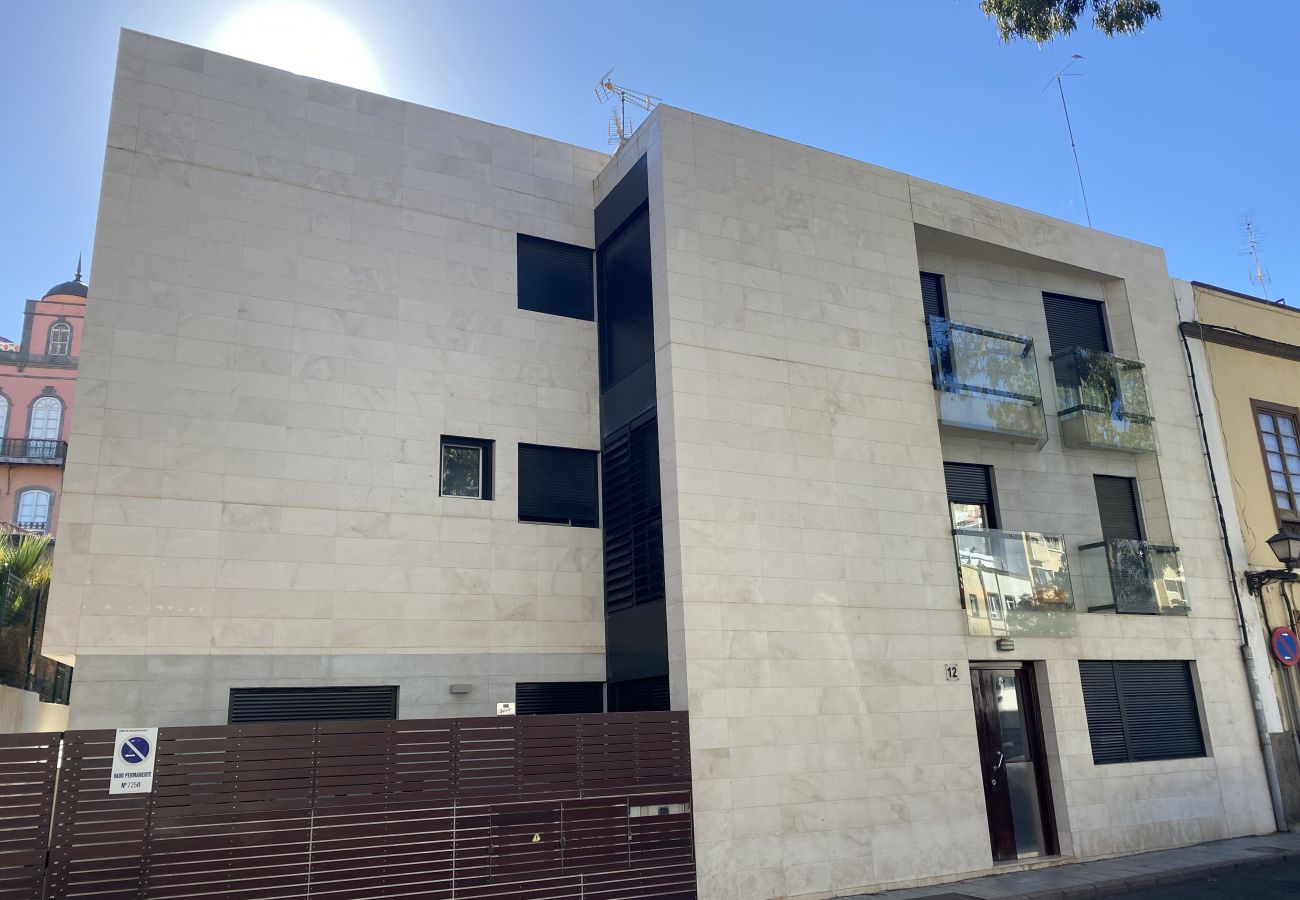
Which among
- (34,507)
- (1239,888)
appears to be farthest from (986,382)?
(34,507)

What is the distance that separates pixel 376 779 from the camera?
898 centimetres

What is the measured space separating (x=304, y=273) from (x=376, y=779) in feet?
19.7

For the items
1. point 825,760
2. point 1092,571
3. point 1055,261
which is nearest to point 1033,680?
point 1092,571

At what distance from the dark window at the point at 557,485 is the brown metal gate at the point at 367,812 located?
327 centimetres

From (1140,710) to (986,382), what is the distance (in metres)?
4.98

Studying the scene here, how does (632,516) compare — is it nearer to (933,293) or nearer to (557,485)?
(557,485)

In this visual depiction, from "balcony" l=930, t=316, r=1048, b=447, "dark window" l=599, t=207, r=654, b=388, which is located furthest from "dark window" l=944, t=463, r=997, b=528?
"dark window" l=599, t=207, r=654, b=388

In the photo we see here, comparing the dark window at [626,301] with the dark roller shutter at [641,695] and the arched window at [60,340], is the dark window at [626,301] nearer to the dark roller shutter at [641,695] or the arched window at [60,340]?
the dark roller shutter at [641,695]

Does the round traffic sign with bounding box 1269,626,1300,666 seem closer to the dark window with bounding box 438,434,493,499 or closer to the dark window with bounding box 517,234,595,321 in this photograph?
the dark window with bounding box 517,234,595,321

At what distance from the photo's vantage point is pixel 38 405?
46.3 meters

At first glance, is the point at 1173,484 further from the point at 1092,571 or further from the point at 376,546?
the point at 376,546

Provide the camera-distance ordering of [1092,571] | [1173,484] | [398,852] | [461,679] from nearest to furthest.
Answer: [398,852]
[461,679]
[1092,571]
[1173,484]

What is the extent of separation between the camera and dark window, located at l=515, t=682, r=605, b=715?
11.7 meters

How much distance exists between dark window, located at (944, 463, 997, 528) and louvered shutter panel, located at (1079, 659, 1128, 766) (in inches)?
90.6
